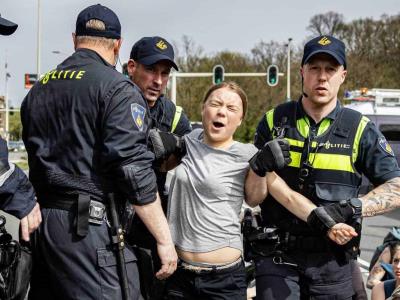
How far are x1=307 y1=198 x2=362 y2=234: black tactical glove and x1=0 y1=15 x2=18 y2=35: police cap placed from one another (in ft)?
5.87

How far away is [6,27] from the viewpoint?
3.23 meters

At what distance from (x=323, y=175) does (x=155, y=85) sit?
1257 millimetres

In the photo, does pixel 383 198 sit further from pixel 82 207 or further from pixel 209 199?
pixel 82 207

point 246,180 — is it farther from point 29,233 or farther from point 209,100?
point 29,233

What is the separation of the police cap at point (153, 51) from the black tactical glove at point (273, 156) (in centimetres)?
112

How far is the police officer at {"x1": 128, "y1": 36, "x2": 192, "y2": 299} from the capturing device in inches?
152

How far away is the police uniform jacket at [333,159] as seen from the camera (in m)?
3.30

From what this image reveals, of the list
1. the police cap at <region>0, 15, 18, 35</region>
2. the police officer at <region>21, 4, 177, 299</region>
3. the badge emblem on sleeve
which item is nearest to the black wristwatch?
the police officer at <region>21, 4, 177, 299</region>

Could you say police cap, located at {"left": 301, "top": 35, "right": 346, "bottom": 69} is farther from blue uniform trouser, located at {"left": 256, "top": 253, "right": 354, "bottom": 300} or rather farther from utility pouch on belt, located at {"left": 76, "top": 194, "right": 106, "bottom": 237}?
utility pouch on belt, located at {"left": 76, "top": 194, "right": 106, "bottom": 237}

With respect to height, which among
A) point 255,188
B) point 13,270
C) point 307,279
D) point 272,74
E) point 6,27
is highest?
point 6,27

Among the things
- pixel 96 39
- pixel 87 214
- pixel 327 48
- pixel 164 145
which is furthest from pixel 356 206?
pixel 96 39

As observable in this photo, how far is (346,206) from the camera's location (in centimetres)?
317

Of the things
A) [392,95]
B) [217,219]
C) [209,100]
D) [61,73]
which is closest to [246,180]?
[217,219]

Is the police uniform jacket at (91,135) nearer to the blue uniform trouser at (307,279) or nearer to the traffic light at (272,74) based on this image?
the blue uniform trouser at (307,279)
